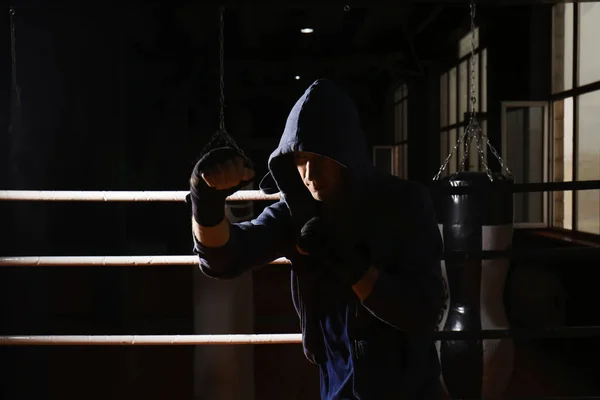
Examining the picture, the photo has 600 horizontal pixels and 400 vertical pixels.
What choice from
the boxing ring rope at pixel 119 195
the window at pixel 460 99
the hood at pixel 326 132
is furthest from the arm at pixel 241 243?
the window at pixel 460 99

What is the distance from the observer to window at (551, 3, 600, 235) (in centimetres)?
441

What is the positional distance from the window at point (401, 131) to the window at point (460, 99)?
1879 millimetres

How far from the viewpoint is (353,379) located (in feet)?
3.76

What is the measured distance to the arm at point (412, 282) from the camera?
3.39ft

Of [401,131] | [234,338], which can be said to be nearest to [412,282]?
[234,338]

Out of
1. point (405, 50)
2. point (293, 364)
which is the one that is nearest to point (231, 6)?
point (293, 364)

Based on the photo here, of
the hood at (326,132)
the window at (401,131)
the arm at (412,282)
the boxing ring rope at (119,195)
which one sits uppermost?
the window at (401,131)

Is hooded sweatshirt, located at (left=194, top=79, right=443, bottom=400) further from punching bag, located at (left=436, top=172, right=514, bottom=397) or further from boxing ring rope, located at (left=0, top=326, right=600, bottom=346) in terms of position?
punching bag, located at (left=436, top=172, right=514, bottom=397)

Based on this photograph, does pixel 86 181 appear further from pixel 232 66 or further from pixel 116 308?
pixel 232 66

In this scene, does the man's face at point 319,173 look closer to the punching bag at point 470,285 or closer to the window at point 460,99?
the punching bag at point 470,285

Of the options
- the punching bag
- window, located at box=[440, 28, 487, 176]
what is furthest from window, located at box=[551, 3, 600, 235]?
the punching bag

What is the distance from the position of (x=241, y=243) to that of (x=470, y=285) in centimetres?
140

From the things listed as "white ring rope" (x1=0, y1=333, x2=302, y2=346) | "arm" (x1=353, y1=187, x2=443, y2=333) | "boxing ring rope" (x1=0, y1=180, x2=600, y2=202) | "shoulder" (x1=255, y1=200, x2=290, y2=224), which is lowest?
"white ring rope" (x1=0, y1=333, x2=302, y2=346)

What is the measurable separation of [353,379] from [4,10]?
182 centimetres
